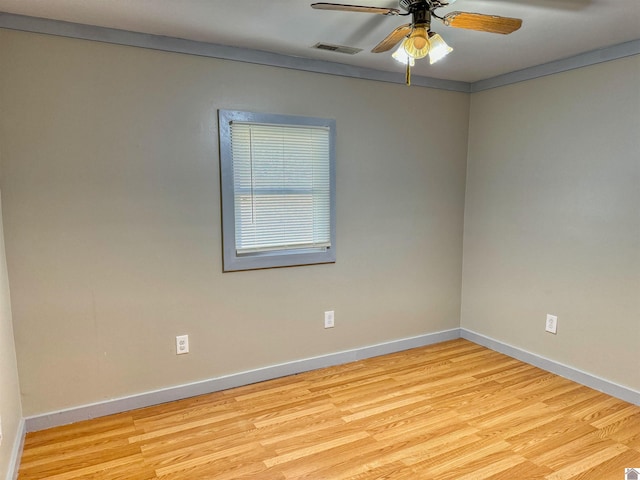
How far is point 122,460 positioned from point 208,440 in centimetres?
43

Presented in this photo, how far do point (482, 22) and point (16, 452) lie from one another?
296 centimetres

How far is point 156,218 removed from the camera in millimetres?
2547

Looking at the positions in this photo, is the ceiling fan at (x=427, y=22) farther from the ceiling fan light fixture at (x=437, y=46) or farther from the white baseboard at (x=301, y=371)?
the white baseboard at (x=301, y=371)

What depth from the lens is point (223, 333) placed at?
283 centimetres

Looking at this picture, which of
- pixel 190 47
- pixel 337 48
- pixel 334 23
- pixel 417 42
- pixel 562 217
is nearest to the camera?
pixel 417 42

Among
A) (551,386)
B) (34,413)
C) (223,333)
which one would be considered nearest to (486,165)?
(551,386)

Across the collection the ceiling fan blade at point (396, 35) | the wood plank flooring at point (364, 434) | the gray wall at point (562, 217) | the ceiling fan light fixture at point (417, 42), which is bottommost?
the wood plank flooring at point (364, 434)

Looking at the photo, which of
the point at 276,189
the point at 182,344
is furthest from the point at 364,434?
the point at 276,189

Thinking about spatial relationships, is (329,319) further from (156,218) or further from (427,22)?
(427,22)

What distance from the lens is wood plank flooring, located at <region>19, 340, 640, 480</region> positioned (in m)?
2.04

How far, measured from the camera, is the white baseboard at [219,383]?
2406mm

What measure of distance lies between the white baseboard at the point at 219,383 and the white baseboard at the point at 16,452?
0.07 meters

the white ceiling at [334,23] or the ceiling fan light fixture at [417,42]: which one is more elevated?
the white ceiling at [334,23]

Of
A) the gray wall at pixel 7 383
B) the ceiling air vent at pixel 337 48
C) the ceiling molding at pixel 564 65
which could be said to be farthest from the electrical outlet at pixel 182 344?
the ceiling molding at pixel 564 65
